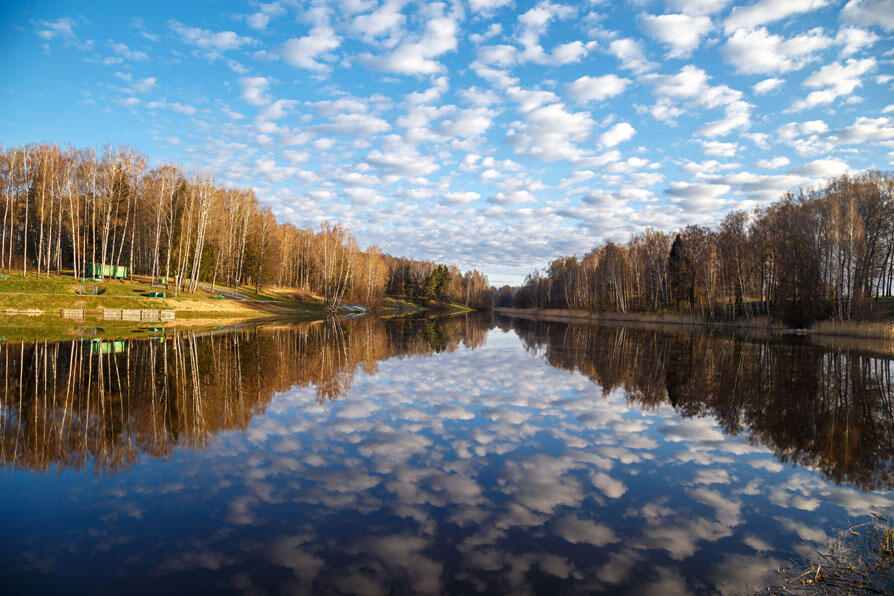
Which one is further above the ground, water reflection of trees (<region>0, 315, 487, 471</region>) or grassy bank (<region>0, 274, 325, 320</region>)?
grassy bank (<region>0, 274, 325, 320</region>)

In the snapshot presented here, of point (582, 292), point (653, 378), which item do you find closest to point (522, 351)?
point (653, 378)

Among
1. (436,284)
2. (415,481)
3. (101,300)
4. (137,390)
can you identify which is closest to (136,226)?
(101,300)

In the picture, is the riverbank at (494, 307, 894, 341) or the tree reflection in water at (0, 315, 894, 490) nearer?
the tree reflection in water at (0, 315, 894, 490)

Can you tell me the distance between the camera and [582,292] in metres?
98.1

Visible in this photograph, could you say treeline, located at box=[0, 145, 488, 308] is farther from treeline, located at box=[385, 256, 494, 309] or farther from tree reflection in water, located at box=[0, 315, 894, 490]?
treeline, located at box=[385, 256, 494, 309]

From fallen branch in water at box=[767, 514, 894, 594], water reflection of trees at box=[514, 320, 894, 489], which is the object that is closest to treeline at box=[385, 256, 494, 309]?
water reflection of trees at box=[514, 320, 894, 489]

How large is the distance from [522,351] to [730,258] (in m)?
45.7

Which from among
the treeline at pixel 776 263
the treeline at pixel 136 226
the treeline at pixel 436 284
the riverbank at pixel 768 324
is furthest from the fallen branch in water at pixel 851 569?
the treeline at pixel 436 284

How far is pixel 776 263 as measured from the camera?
51.6 metres

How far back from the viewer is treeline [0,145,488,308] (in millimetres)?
46500

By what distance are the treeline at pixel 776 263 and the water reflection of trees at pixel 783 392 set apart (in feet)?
64.7

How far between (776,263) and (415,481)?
5895 centimetres

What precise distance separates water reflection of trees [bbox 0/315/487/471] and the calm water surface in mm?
85

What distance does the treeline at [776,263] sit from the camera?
41.4 meters
